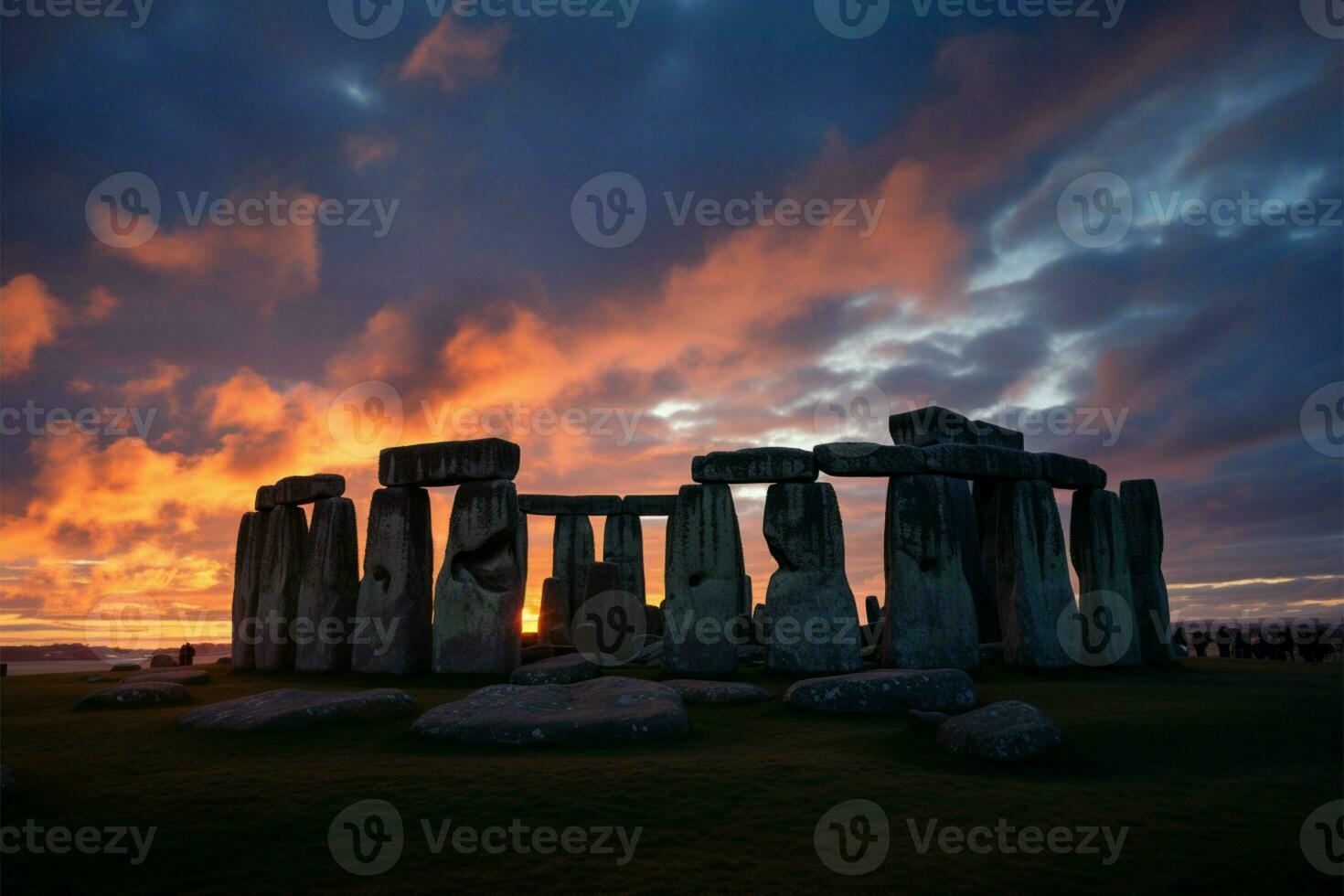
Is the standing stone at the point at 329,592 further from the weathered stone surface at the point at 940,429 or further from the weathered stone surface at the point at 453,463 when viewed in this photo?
the weathered stone surface at the point at 940,429

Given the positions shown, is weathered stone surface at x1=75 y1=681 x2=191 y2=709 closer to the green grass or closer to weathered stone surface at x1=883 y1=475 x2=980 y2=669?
the green grass

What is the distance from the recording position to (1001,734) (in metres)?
6.84

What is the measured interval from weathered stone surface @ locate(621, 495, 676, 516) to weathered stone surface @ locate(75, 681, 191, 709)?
50.2ft

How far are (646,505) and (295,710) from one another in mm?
17487

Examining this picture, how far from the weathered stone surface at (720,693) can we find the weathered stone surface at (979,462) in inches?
228

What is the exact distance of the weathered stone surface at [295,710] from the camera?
8117 millimetres

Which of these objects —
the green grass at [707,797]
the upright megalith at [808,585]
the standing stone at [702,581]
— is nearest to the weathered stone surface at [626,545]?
the standing stone at [702,581]

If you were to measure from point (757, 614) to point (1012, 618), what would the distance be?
11.1 m

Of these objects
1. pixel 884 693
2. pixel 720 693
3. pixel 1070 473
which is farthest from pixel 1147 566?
pixel 720 693

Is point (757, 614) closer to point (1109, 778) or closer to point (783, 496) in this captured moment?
point (783, 496)

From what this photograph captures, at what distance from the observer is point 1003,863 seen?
4.88m

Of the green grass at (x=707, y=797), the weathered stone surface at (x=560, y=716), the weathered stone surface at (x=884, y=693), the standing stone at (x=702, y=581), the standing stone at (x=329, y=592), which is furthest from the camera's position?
the standing stone at (x=329, y=592)

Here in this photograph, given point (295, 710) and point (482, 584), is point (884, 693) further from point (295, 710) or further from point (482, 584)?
point (482, 584)

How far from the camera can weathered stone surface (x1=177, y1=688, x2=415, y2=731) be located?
812cm
